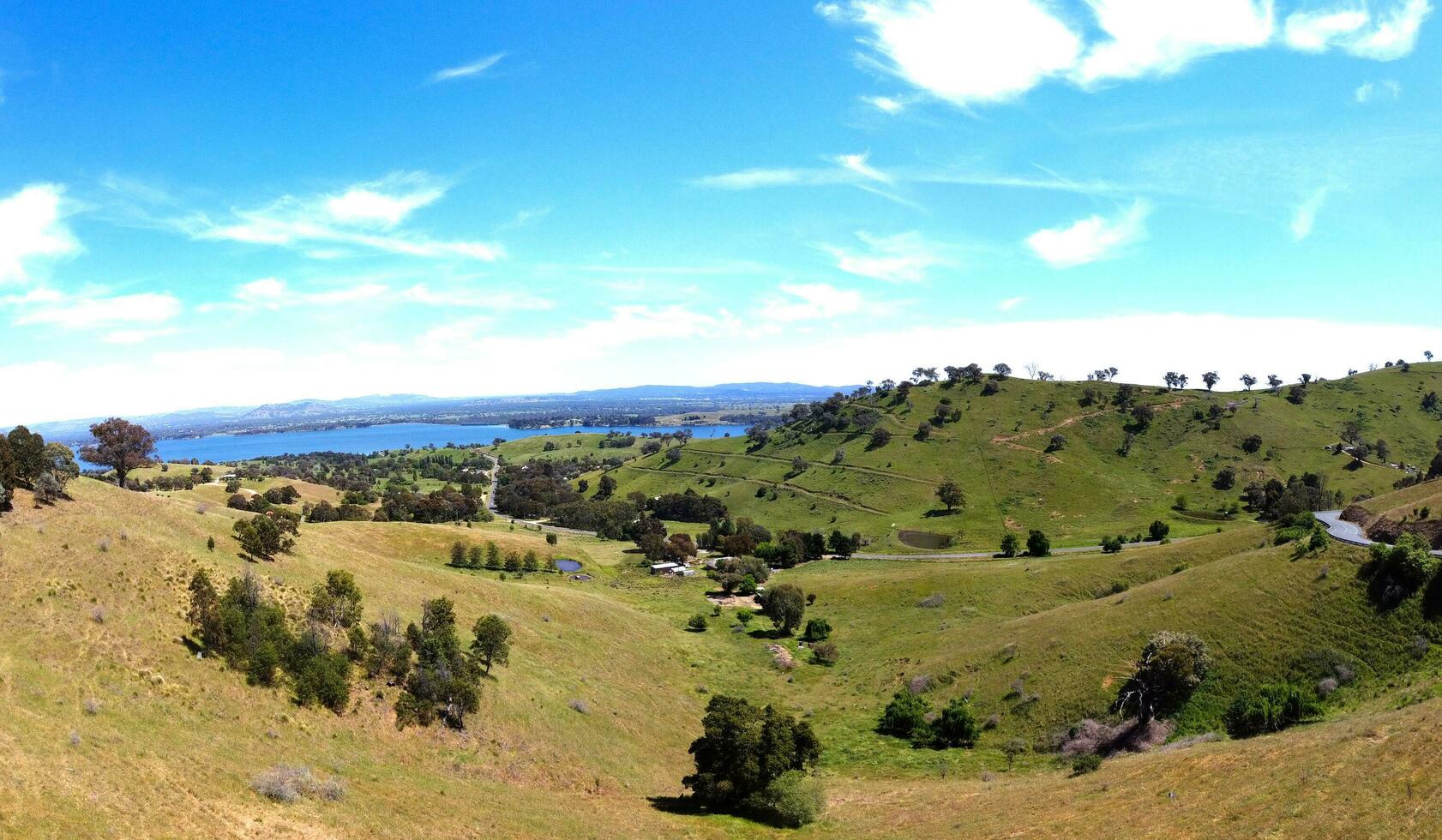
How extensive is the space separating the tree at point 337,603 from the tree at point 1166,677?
61.5m

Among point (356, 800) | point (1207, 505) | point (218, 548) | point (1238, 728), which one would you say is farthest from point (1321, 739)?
point (1207, 505)

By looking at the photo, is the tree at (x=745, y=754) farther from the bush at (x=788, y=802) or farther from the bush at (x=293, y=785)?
the bush at (x=293, y=785)

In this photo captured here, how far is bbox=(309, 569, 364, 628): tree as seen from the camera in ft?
156

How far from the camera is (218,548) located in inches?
1994

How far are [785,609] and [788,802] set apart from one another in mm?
51735

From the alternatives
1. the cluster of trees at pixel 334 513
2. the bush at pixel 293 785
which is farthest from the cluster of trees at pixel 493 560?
the bush at pixel 293 785

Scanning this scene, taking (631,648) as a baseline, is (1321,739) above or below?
above

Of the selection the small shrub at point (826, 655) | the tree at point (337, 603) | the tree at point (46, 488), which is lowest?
the small shrub at point (826, 655)

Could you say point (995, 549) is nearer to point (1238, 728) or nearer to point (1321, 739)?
point (1238, 728)

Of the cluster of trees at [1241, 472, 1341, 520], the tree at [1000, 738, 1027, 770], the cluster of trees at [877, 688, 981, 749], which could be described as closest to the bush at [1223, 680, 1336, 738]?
the tree at [1000, 738, 1027, 770]

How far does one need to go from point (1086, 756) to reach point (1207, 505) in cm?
15103

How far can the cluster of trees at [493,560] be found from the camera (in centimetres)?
10838

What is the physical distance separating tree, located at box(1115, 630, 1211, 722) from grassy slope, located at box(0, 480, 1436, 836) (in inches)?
65.0

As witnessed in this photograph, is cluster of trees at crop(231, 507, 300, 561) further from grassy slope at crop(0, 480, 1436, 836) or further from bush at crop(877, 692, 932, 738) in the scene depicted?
bush at crop(877, 692, 932, 738)
